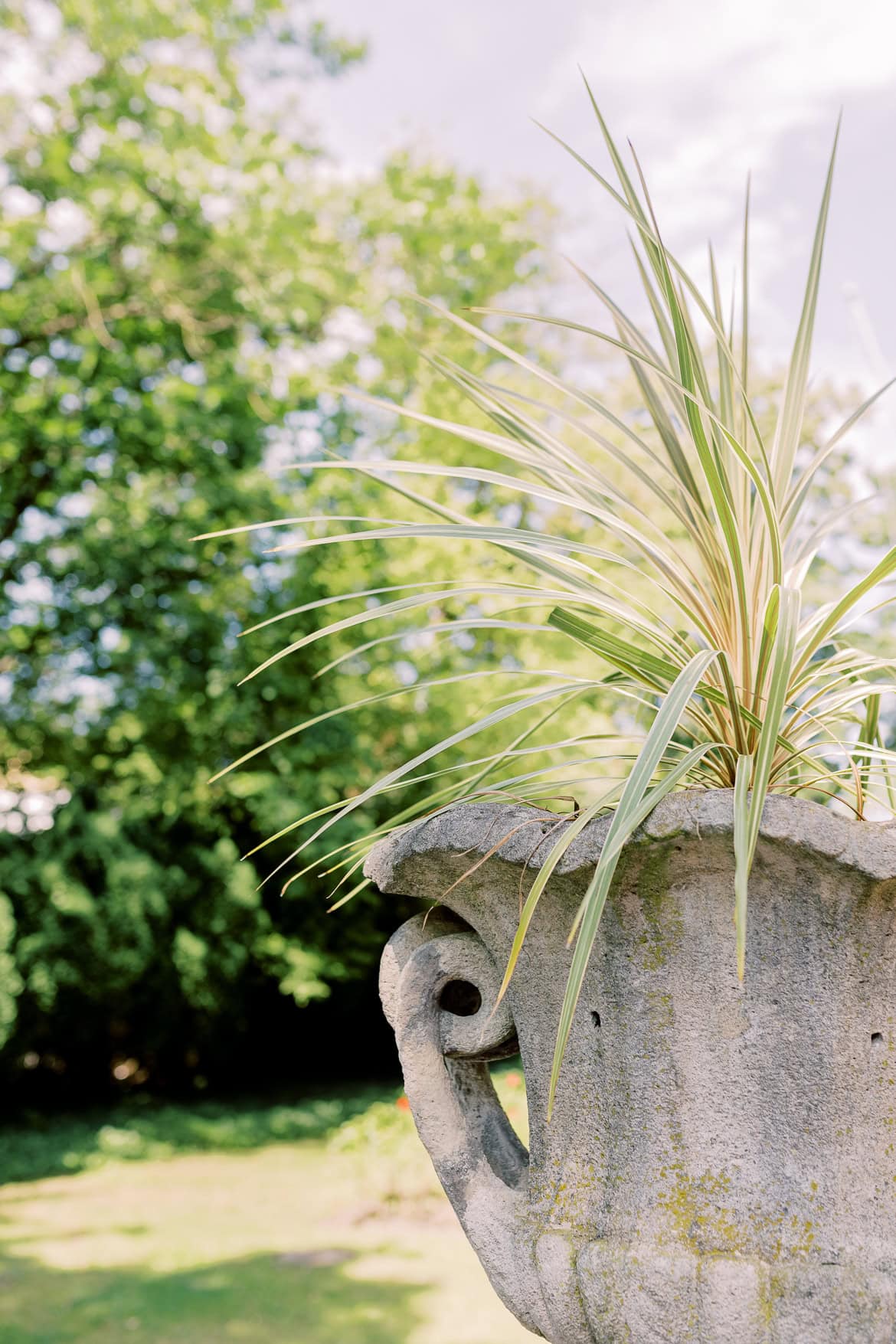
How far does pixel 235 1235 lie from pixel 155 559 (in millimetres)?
4555

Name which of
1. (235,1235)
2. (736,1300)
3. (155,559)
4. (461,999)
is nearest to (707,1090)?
(736,1300)

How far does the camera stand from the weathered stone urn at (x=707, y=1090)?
4.14ft

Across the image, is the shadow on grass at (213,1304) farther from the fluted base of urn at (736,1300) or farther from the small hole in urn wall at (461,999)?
the fluted base of urn at (736,1300)

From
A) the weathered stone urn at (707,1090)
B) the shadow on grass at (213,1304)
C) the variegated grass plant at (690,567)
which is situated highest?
the variegated grass plant at (690,567)

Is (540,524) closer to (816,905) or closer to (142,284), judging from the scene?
(142,284)

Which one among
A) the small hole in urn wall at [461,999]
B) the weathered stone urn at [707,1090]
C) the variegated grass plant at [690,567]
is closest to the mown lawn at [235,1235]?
the small hole in urn wall at [461,999]

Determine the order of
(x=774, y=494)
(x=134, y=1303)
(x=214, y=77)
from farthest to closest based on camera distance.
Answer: (x=214, y=77) → (x=134, y=1303) → (x=774, y=494)

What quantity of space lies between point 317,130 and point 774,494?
8.63 metres

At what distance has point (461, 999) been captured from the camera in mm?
1675

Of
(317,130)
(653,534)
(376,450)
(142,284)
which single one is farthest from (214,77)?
(653,534)

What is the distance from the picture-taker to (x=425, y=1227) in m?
5.38

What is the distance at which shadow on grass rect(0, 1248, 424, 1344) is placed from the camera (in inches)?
159

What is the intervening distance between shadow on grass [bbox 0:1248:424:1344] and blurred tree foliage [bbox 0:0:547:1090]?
2.71 metres

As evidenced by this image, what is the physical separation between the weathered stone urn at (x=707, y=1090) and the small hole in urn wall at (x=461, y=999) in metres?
0.18
